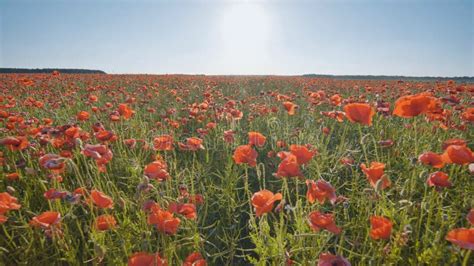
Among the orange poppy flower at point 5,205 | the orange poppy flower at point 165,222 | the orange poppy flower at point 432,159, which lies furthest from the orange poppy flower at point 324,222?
the orange poppy flower at point 5,205

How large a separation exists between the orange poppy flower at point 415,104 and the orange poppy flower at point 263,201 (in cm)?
86

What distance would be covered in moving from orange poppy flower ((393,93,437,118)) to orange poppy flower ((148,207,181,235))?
124 cm

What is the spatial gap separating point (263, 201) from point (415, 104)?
37.5 inches

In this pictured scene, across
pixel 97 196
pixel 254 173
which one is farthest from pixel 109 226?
A: pixel 254 173

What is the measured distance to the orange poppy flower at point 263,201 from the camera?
46.9 inches

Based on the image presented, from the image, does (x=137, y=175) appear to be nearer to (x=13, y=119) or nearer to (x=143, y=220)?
(x=143, y=220)

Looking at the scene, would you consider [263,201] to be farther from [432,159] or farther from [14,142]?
[14,142]

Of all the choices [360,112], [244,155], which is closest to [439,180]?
[360,112]

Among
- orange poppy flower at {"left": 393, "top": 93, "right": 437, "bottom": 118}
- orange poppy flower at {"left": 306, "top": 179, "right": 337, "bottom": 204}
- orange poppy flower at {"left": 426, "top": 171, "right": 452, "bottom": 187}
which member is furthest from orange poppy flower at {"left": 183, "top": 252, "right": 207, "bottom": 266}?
orange poppy flower at {"left": 393, "top": 93, "right": 437, "bottom": 118}

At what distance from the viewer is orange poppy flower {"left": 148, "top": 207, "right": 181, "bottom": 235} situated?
1165mm

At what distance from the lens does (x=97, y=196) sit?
1251 mm

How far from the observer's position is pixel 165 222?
1.16 meters

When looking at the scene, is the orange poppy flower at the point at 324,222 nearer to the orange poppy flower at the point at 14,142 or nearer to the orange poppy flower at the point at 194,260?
the orange poppy flower at the point at 194,260

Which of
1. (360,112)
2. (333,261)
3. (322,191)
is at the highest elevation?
(360,112)
